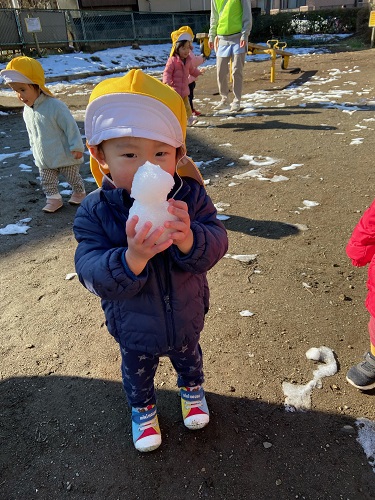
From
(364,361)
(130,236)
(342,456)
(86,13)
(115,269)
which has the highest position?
(86,13)

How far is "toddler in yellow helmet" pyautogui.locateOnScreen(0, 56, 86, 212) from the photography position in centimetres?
402

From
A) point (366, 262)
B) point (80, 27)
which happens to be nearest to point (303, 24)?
point (80, 27)

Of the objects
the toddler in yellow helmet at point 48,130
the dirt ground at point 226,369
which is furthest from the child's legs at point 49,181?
the dirt ground at point 226,369

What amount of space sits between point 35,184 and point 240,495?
4677 mm

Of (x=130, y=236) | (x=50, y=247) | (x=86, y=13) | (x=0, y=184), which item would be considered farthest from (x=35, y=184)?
(x=86, y=13)

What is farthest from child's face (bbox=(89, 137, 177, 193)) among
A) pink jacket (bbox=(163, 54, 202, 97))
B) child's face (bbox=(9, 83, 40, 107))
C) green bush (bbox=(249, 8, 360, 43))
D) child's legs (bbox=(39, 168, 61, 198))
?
green bush (bbox=(249, 8, 360, 43))

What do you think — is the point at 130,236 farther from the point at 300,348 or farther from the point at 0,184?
the point at 0,184

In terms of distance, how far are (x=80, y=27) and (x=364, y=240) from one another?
71.0 ft

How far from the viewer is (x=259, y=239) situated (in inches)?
147

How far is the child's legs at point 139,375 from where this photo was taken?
1.82m

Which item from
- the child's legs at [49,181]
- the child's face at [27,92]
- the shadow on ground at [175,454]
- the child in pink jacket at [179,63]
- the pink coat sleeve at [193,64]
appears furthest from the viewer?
the pink coat sleeve at [193,64]

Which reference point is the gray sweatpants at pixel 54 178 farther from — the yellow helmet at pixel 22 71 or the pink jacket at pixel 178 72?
the pink jacket at pixel 178 72

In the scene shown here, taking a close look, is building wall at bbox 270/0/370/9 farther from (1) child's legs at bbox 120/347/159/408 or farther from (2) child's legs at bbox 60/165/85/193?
(1) child's legs at bbox 120/347/159/408

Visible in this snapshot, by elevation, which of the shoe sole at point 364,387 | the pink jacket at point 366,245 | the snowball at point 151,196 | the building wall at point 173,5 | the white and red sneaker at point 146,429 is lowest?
the shoe sole at point 364,387
